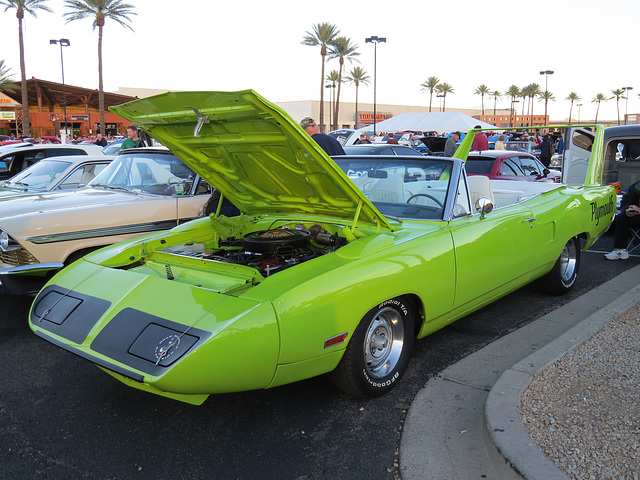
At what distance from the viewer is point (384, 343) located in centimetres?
332

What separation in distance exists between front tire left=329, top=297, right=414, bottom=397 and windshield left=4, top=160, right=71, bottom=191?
5.60 meters

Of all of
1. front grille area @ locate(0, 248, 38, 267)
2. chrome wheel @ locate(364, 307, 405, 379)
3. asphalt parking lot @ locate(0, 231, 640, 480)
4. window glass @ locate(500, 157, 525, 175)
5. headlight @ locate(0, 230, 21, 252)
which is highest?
window glass @ locate(500, 157, 525, 175)

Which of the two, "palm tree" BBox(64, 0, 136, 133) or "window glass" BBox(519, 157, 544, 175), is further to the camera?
"palm tree" BBox(64, 0, 136, 133)

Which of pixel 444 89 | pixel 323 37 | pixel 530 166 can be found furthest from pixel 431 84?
pixel 530 166

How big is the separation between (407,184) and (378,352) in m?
1.44

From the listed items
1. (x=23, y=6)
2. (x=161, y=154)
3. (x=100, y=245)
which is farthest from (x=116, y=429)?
(x=23, y=6)

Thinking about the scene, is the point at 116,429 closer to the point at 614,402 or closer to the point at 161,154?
the point at 614,402

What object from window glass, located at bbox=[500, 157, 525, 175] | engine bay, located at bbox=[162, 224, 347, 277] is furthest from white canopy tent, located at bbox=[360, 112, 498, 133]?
engine bay, located at bbox=[162, 224, 347, 277]

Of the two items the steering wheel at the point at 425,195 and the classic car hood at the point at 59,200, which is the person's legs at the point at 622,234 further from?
the classic car hood at the point at 59,200

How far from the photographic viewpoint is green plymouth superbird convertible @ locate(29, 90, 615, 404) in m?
2.60

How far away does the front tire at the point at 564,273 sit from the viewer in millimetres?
5109

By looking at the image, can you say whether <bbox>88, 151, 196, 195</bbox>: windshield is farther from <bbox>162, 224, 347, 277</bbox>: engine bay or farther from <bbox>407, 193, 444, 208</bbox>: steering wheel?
<bbox>407, 193, 444, 208</bbox>: steering wheel

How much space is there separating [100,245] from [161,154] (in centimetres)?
149

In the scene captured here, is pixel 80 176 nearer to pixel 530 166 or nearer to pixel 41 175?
pixel 41 175
